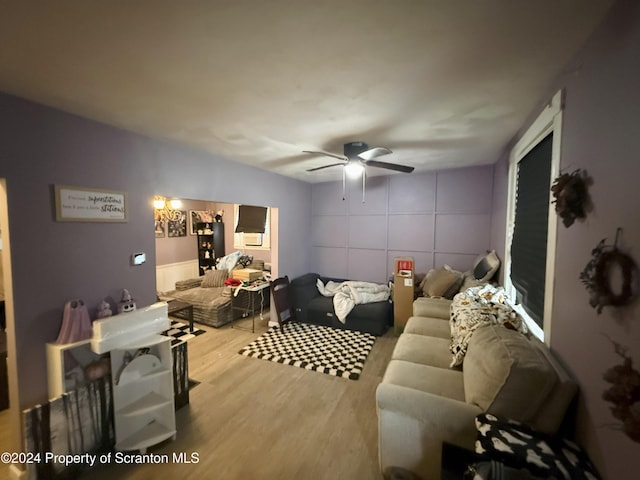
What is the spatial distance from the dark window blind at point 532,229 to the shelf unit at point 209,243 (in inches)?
226

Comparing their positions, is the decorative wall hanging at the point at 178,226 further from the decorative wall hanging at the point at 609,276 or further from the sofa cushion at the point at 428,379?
the decorative wall hanging at the point at 609,276

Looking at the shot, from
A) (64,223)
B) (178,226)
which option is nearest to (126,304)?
(64,223)

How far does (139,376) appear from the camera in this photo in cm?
204

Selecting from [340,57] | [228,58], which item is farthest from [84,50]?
[340,57]

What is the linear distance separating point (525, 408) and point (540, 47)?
170cm

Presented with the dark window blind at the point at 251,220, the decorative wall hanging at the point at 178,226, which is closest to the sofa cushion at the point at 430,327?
the dark window blind at the point at 251,220

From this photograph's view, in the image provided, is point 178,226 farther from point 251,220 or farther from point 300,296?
point 300,296

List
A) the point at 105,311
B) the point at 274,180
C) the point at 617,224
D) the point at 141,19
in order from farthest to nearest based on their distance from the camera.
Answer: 1. the point at 274,180
2. the point at 105,311
3. the point at 141,19
4. the point at 617,224

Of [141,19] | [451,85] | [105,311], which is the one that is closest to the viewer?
[141,19]

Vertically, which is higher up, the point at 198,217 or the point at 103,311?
the point at 198,217

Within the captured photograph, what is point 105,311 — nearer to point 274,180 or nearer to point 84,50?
point 84,50

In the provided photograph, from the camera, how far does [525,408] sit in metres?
1.25

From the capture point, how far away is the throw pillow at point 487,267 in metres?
2.98

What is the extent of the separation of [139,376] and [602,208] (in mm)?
2957
